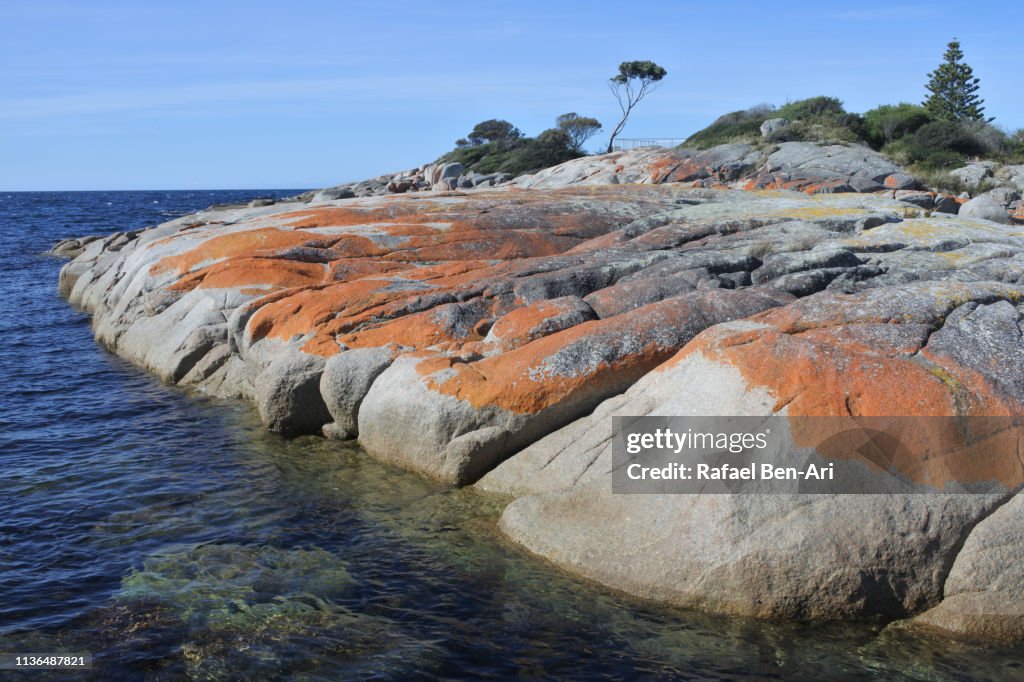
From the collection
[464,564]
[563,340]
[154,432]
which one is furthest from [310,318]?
[464,564]

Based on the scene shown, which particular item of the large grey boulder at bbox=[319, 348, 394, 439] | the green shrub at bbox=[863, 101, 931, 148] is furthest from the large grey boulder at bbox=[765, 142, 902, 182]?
the large grey boulder at bbox=[319, 348, 394, 439]

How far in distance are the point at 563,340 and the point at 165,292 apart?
38.1ft

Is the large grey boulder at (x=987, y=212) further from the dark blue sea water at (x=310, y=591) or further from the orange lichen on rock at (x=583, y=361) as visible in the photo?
the dark blue sea water at (x=310, y=591)

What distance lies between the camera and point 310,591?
29.6 feet

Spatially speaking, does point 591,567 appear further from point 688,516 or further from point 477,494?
point 477,494

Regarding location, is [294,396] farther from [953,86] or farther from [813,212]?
[953,86]

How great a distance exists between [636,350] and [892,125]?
45639 mm

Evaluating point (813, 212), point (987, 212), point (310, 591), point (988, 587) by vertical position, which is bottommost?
point (310, 591)

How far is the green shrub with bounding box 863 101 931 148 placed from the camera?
164 feet

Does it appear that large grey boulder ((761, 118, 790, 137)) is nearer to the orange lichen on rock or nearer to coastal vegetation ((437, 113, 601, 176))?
coastal vegetation ((437, 113, 601, 176))

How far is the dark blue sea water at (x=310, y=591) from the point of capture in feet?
25.3

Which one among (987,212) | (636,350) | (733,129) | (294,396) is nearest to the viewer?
(636,350)

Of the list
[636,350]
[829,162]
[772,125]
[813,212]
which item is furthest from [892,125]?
[636,350]

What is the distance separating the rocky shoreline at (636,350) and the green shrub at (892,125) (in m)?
29.4
